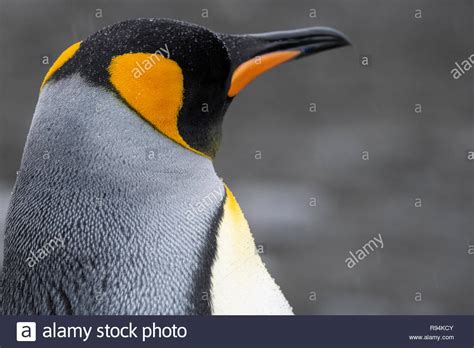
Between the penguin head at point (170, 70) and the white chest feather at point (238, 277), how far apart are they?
0.36ft

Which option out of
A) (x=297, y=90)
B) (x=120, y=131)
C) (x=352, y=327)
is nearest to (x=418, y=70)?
(x=297, y=90)

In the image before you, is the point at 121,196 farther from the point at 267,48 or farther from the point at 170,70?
the point at 267,48

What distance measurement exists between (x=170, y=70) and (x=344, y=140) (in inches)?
137

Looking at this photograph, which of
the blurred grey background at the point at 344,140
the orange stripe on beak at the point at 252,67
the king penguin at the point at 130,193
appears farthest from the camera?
the blurred grey background at the point at 344,140

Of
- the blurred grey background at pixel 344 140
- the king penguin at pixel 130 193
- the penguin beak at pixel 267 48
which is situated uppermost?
the penguin beak at pixel 267 48

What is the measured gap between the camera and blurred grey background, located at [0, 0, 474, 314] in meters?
3.50

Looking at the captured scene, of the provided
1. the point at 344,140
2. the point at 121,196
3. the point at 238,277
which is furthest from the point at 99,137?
the point at 344,140

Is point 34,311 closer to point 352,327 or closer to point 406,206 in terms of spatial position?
point 352,327

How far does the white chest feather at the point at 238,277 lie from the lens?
933 mm

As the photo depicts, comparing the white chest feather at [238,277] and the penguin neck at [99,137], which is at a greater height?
the penguin neck at [99,137]

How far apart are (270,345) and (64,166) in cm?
38

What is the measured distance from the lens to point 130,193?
2.99 ft

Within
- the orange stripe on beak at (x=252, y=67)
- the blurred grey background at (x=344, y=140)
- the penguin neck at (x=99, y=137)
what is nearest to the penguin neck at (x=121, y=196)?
the penguin neck at (x=99, y=137)

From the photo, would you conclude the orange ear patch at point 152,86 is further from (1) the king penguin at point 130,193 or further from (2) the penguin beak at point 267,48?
(2) the penguin beak at point 267,48
